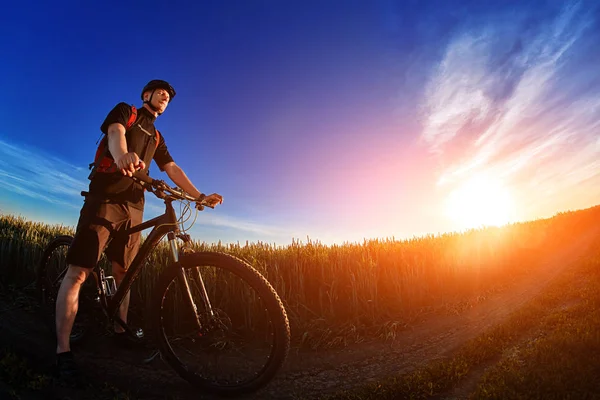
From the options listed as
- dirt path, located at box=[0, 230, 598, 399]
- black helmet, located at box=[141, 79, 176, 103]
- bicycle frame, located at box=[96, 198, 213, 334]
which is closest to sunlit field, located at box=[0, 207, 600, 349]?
dirt path, located at box=[0, 230, 598, 399]

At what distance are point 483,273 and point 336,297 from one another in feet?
13.3

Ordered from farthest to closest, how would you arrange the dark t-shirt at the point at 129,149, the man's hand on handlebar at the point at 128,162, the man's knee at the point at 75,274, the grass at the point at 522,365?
the dark t-shirt at the point at 129,149, the man's knee at the point at 75,274, the man's hand on handlebar at the point at 128,162, the grass at the point at 522,365

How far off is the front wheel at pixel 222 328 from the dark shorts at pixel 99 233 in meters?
0.82

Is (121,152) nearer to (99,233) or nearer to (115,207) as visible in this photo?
(115,207)

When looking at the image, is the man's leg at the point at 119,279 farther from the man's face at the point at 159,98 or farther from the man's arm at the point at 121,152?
the man's face at the point at 159,98

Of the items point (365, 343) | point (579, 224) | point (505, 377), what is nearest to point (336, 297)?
point (365, 343)

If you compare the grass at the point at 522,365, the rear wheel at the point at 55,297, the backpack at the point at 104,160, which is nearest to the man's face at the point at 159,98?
the backpack at the point at 104,160

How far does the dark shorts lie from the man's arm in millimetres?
763

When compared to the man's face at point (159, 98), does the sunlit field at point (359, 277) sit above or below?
below

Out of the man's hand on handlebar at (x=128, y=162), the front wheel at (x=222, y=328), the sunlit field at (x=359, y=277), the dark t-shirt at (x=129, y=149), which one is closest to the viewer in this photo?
the man's hand on handlebar at (x=128, y=162)

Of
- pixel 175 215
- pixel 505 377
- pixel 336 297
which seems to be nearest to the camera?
pixel 505 377

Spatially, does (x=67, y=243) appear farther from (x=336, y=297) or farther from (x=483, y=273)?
(x=483, y=273)

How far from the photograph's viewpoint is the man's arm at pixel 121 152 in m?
3.53

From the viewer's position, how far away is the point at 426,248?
28.0ft
